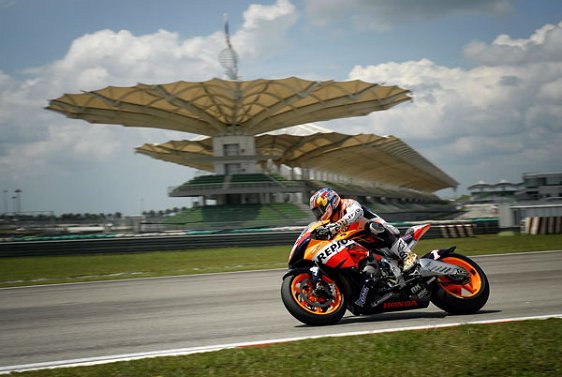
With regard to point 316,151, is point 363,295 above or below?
below

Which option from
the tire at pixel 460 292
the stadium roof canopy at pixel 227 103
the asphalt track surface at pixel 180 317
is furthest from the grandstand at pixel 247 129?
the tire at pixel 460 292

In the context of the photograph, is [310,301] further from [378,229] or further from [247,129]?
[247,129]

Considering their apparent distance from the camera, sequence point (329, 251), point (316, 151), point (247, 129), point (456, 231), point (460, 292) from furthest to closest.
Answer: point (316, 151)
point (247, 129)
point (456, 231)
point (460, 292)
point (329, 251)

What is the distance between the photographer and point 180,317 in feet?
26.8

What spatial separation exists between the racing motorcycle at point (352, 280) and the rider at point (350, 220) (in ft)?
0.29

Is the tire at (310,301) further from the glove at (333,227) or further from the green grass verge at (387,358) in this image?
the green grass verge at (387,358)

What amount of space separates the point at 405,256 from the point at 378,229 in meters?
0.46

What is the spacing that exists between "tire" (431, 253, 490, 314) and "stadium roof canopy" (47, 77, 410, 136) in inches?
1725

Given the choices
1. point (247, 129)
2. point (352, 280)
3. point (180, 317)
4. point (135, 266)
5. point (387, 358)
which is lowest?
point (135, 266)

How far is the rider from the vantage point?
6762 mm

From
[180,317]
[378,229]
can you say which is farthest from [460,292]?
[180,317]

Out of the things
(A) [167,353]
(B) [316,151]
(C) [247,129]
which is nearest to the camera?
(A) [167,353]

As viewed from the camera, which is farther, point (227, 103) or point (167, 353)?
point (227, 103)

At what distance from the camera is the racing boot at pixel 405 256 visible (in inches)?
275
